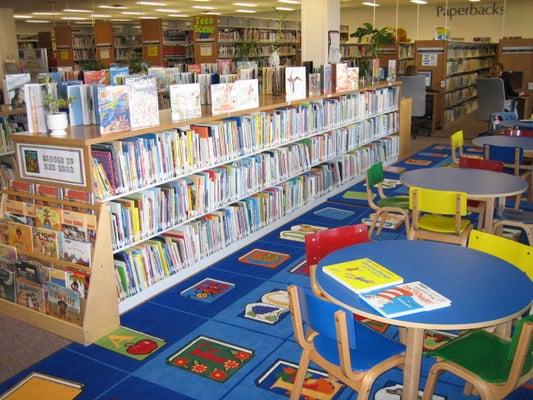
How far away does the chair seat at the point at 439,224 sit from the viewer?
160 inches

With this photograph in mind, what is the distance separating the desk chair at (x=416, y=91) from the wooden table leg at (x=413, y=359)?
8.19 meters

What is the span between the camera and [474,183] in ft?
13.7

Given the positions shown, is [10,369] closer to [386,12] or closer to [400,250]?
[400,250]

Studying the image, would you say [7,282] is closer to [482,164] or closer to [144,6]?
[482,164]

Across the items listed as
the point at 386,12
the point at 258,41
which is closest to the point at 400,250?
the point at 258,41

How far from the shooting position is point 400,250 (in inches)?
109

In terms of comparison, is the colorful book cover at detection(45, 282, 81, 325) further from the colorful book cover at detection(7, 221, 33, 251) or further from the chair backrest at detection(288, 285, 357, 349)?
the chair backrest at detection(288, 285, 357, 349)

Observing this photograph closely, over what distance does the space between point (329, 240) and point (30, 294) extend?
2.13 metres

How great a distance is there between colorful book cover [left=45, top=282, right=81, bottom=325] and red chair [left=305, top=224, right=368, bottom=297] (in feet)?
5.08

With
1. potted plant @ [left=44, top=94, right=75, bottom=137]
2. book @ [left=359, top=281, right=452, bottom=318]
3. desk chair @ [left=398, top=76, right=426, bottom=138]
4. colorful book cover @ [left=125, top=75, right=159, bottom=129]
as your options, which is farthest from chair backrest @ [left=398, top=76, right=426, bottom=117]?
book @ [left=359, top=281, right=452, bottom=318]

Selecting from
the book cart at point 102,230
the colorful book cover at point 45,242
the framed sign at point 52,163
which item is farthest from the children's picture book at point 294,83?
the colorful book cover at point 45,242

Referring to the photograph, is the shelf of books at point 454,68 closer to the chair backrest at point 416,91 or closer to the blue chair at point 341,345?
Result: the chair backrest at point 416,91

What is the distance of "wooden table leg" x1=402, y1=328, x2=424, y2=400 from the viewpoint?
2320 mm

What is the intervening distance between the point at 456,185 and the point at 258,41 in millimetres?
11195
